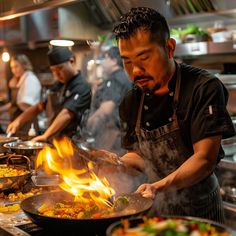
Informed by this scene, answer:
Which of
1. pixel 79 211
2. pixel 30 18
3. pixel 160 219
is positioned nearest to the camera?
pixel 160 219

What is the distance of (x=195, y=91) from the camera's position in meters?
2.45

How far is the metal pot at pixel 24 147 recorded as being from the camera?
3.12 meters

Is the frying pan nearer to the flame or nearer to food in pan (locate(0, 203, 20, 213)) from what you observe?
the flame

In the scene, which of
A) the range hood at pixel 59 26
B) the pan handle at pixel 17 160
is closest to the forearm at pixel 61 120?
the pan handle at pixel 17 160


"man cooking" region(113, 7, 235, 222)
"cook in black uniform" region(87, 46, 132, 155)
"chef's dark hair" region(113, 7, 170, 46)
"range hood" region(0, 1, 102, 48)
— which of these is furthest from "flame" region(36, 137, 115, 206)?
"range hood" region(0, 1, 102, 48)

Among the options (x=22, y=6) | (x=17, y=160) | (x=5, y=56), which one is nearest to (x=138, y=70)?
(x=17, y=160)

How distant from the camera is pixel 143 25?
2361 mm

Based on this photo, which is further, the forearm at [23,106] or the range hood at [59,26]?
the forearm at [23,106]

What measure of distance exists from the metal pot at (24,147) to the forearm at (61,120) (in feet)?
4.76

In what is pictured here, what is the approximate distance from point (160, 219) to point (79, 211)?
637mm

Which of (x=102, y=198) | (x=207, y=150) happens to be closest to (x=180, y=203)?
(x=207, y=150)

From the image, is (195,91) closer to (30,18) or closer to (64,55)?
(64,55)

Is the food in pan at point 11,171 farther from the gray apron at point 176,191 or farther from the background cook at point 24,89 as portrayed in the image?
the background cook at point 24,89

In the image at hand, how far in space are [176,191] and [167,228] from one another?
4.27 ft
